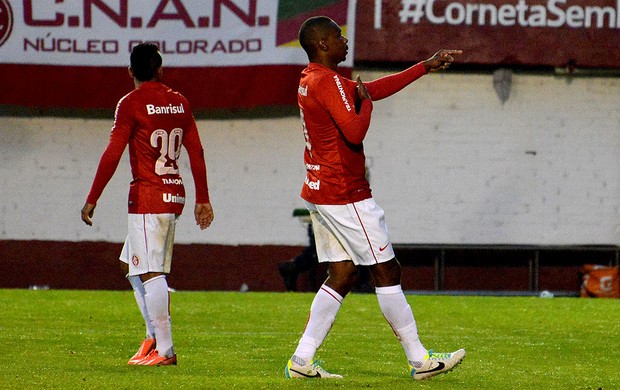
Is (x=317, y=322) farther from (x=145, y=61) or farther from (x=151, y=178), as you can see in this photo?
(x=145, y=61)

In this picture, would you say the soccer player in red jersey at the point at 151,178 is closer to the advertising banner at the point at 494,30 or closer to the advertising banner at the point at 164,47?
the advertising banner at the point at 164,47

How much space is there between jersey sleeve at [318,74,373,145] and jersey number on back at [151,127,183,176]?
44.9 inches

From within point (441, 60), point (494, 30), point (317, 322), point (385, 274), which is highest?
point (494, 30)

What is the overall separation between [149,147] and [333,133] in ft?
3.98

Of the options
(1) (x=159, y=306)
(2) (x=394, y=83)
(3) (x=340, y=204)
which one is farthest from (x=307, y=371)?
(2) (x=394, y=83)

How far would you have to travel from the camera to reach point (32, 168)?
57.7ft

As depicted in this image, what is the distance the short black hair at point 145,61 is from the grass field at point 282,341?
1.70 meters

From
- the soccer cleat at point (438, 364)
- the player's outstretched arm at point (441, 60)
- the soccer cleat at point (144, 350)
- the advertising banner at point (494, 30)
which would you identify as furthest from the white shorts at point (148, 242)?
the advertising banner at point (494, 30)

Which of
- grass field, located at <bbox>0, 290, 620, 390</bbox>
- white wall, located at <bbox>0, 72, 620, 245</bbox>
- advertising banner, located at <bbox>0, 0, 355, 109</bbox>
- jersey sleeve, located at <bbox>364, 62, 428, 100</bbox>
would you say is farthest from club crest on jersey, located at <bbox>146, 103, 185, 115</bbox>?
white wall, located at <bbox>0, 72, 620, 245</bbox>

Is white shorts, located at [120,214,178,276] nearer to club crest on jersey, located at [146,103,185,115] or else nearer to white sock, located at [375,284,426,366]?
club crest on jersey, located at [146,103,185,115]

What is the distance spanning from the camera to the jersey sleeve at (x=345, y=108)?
21.9 feet

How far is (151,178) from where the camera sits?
7461 millimetres

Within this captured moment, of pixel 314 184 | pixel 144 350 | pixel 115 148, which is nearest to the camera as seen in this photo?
pixel 314 184

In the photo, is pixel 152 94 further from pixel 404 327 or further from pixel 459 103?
pixel 459 103
